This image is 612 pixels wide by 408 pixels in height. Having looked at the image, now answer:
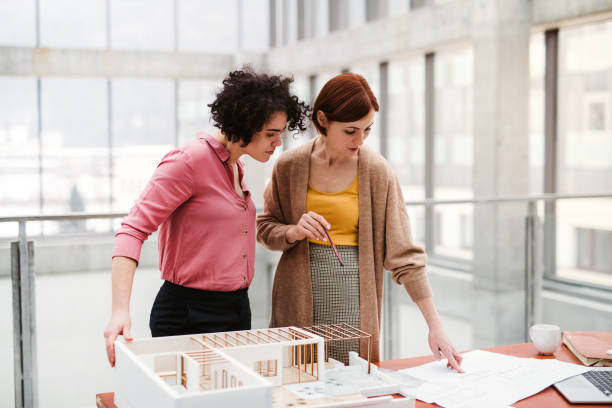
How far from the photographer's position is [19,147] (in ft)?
34.0

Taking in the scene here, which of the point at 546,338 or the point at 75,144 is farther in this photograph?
the point at 75,144

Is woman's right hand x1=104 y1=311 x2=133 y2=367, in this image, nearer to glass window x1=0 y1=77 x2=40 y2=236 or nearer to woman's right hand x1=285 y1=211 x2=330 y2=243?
woman's right hand x1=285 y1=211 x2=330 y2=243

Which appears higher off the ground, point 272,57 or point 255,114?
point 272,57

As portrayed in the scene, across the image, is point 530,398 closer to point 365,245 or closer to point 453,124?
point 365,245

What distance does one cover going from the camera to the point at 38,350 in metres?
2.57

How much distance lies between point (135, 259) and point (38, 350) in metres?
1.40

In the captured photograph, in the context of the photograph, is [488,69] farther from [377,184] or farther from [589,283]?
[377,184]

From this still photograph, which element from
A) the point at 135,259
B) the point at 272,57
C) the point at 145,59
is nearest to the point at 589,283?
the point at 135,259

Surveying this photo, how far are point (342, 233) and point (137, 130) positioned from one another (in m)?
9.86

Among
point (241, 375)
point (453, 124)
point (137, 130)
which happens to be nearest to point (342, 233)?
point (241, 375)

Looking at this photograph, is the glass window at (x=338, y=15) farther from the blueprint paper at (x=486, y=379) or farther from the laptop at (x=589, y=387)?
the laptop at (x=589, y=387)

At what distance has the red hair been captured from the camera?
1.66 meters

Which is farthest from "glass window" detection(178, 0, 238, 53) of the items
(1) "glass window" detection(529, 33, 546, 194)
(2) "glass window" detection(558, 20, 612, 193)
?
(2) "glass window" detection(558, 20, 612, 193)

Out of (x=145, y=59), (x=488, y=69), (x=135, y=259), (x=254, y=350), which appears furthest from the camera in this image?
(x=145, y=59)
